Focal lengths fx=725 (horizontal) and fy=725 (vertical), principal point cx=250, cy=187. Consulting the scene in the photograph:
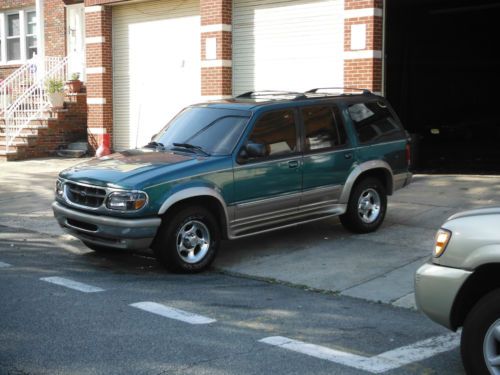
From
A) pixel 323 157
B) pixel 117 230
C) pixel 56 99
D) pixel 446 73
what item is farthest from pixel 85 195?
pixel 446 73

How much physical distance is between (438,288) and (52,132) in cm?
1658

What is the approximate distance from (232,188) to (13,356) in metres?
3.61

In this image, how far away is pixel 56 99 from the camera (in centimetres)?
2003

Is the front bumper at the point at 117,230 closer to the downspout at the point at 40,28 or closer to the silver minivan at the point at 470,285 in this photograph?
the silver minivan at the point at 470,285

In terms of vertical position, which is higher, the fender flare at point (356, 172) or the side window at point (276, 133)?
the side window at point (276, 133)

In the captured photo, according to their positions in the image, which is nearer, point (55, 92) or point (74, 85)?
point (55, 92)

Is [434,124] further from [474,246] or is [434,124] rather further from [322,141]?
[474,246]

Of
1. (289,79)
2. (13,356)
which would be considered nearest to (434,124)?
(289,79)

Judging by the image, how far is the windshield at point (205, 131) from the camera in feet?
28.0

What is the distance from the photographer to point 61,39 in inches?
853

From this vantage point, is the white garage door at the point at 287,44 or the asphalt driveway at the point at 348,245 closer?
the asphalt driveway at the point at 348,245

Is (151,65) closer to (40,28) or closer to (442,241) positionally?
(40,28)

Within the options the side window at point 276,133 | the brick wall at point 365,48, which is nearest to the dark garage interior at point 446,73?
the brick wall at point 365,48

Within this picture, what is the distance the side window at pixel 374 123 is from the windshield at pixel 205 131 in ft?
5.90
